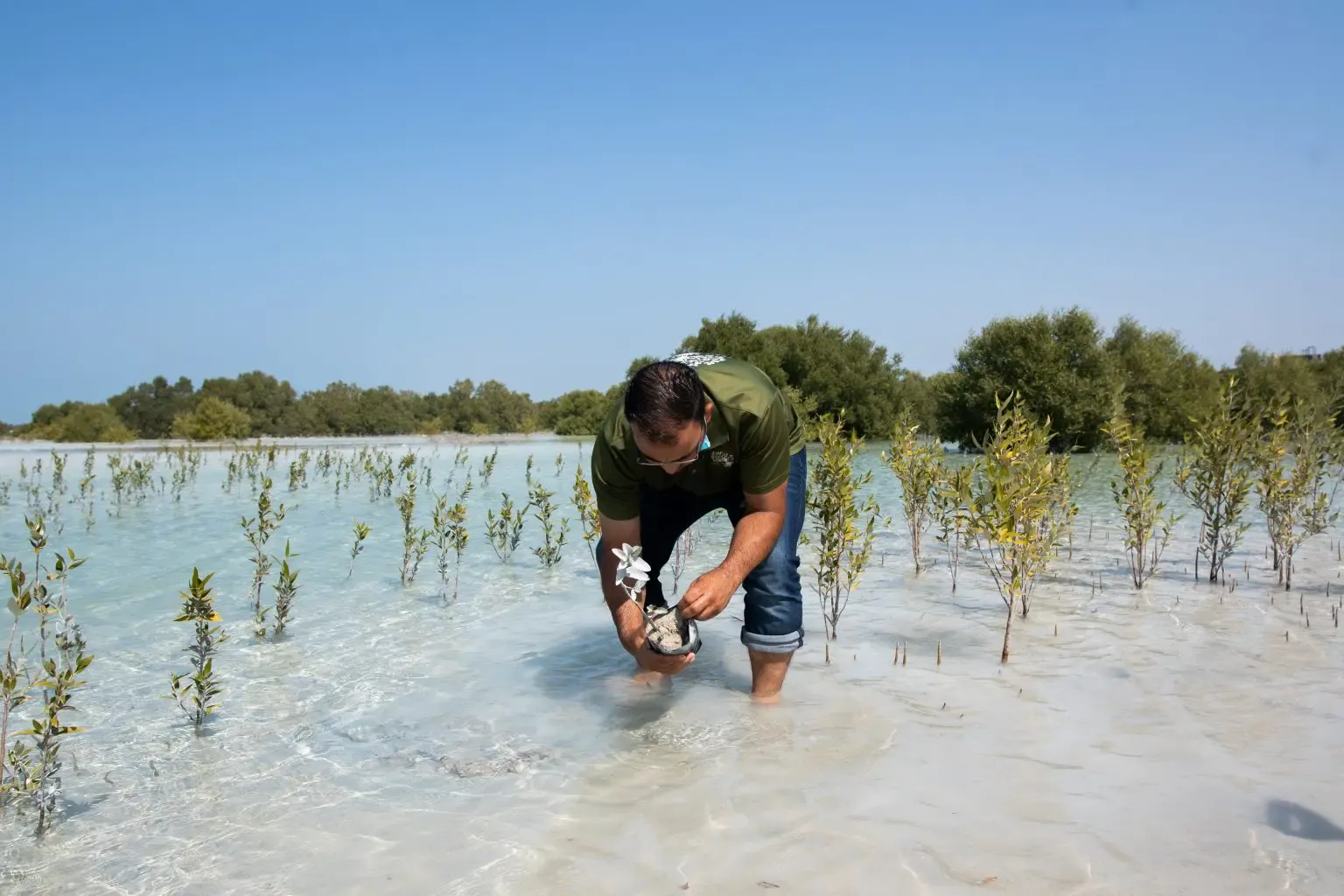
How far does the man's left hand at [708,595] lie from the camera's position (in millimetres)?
3541

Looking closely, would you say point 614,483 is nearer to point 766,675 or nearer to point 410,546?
point 766,675

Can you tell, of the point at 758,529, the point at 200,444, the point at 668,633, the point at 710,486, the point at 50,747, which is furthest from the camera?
the point at 200,444

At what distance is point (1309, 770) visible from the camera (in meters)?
3.56

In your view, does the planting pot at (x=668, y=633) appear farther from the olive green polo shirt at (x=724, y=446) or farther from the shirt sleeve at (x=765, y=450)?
the shirt sleeve at (x=765, y=450)

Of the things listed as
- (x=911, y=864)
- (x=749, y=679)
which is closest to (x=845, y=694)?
(x=749, y=679)

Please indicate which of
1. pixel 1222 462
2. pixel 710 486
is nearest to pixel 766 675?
pixel 710 486

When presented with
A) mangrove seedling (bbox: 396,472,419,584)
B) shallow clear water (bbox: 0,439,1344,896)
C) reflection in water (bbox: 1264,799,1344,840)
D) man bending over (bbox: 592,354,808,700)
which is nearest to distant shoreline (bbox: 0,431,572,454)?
mangrove seedling (bbox: 396,472,419,584)

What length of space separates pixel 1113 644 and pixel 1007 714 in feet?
6.28

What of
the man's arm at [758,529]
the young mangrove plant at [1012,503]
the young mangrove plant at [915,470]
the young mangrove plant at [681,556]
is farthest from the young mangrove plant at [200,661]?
the young mangrove plant at [915,470]

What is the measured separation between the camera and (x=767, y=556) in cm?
438

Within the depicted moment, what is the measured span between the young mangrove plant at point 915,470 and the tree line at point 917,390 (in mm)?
2151

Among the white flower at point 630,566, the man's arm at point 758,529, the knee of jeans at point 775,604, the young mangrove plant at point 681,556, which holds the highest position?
the man's arm at point 758,529

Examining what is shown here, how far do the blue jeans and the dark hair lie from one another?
1.20m

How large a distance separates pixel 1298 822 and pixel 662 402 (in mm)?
2989
